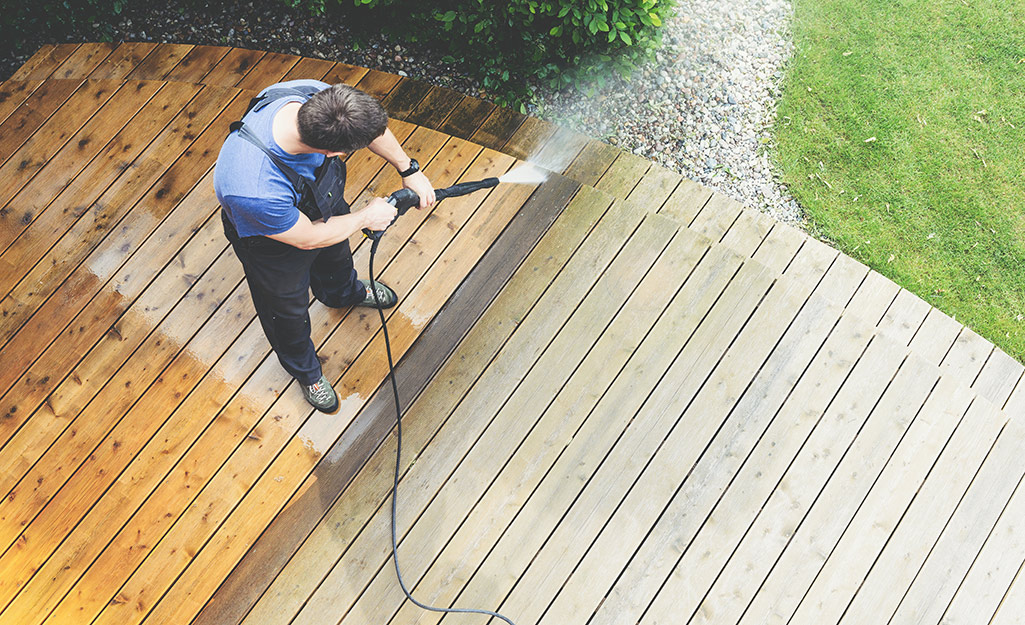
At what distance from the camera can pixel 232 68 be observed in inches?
141

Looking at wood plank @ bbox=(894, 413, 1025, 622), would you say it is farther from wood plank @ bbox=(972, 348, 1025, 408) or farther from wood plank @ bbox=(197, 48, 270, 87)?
wood plank @ bbox=(197, 48, 270, 87)

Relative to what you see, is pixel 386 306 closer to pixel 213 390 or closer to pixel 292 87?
pixel 213 390

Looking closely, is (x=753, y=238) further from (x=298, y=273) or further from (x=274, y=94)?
(x=274, y=94)

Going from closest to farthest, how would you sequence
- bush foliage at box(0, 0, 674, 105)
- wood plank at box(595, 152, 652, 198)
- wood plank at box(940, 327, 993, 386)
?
wood plank at box(940, 327, 993, 386), bush foliage at box(0, 0, 674, 105), wood plank at box(595, 152, 652, 198)

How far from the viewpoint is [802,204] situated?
3.69 m

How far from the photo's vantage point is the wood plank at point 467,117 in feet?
11.3

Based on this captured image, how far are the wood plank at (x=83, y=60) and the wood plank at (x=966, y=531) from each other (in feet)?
14.7

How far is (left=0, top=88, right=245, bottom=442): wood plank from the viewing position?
300 cm

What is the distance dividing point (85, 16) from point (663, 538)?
391 centimetres

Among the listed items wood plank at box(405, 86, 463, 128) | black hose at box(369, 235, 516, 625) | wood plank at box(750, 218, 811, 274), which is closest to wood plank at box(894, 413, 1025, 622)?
wood plank at box(750, 218, 811, 274)

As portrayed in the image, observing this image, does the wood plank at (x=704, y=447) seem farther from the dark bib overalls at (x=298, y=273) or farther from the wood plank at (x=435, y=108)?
the wood plank at (x=435, y=108)

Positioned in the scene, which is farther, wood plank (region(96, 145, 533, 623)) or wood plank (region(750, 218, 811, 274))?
wood plank (region(750, 218, 811, 274))

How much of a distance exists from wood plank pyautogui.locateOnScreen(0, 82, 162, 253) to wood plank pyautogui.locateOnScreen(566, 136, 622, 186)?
2.14 m

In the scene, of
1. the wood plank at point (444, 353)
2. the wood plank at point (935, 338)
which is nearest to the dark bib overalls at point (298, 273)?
the wood plank at point (444, 353)
